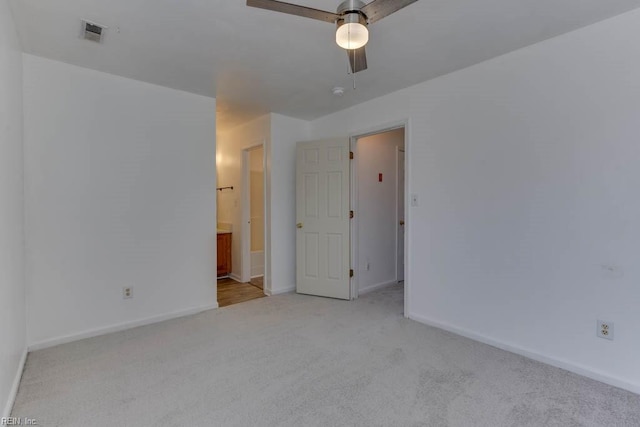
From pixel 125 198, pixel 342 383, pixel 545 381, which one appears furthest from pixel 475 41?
pixel 125 198

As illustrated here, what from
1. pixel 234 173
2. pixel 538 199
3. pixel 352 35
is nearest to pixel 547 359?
pixel 538 199

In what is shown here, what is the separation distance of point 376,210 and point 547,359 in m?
2.47

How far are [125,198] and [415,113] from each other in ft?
9.61

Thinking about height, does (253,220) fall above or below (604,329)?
above

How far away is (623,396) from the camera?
1910 millimetres

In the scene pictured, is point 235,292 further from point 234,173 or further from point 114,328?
point 234,173

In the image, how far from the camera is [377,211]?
14.2 feet

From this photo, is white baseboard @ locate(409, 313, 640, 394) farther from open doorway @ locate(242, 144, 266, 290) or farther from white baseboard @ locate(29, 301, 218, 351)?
open doorway @ locate(242, 144, 266, 290)

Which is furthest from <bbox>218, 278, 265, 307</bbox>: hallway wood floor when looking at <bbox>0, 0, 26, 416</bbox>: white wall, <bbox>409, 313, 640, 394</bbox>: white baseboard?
<bbox>409, 313, 640, 394</bbox>: white baseboard

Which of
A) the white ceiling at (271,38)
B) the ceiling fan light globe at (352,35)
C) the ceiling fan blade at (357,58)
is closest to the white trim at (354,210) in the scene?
the white ceiling at (271,38)

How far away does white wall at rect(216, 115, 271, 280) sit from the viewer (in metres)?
4.47

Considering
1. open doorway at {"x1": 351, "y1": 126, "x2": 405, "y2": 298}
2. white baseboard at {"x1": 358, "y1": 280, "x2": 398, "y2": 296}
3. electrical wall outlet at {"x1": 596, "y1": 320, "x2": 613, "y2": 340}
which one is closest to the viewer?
electrical wall outlet at {"x1": 596, "y1": 320, "x2": 613, "y2": 340}

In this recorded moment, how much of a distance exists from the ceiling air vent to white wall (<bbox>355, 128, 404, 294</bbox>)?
2.71 meters

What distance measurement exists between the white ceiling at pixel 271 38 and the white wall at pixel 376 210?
3.86 ft
